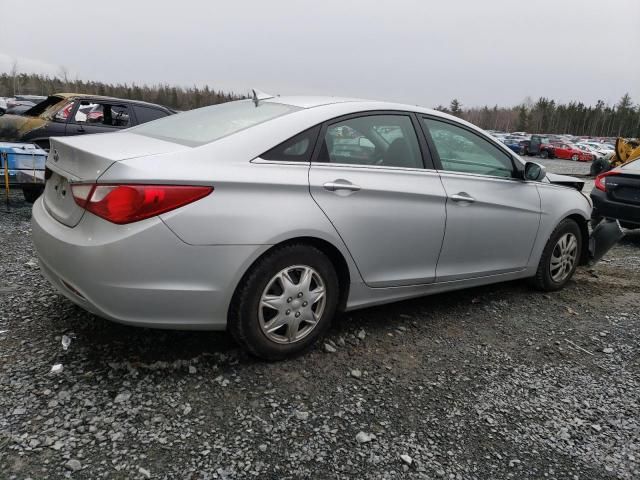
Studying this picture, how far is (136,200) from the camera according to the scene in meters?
2.32

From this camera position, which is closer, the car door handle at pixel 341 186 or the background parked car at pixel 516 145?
the car door handle at pixel 341 186

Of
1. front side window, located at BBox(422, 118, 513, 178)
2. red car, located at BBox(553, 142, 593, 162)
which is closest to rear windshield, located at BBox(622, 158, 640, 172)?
front side window, located at BBox(422, 118, 513, 178)

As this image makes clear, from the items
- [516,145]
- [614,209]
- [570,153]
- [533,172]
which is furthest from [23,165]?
[516,145]

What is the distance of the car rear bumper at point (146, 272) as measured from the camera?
2326 mm

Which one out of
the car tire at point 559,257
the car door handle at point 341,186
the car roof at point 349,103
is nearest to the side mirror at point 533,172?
the car tire at point 559,257

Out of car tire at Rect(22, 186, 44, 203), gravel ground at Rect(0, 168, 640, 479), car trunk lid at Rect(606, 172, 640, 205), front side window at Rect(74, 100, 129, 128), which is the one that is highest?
front side window at Rect(74, 100, 129, 128)

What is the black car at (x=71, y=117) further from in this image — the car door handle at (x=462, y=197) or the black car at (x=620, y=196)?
the black car at (x=620, y=196)

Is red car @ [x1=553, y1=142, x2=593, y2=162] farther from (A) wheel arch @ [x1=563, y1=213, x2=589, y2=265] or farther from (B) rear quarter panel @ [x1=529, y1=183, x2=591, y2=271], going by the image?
(B) rear quarter panel @ [x1=529, y1=183, x2=591, y2=271]

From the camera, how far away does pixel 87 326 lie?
10.1ft

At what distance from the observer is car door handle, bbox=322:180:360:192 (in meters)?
2.83

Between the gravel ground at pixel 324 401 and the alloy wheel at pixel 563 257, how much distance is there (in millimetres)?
821

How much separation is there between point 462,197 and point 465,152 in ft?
1.39

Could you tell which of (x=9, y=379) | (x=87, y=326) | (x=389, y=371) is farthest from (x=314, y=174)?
(x=9, y=379)

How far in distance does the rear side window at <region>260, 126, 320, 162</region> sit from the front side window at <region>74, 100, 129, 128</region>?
21.0ft
